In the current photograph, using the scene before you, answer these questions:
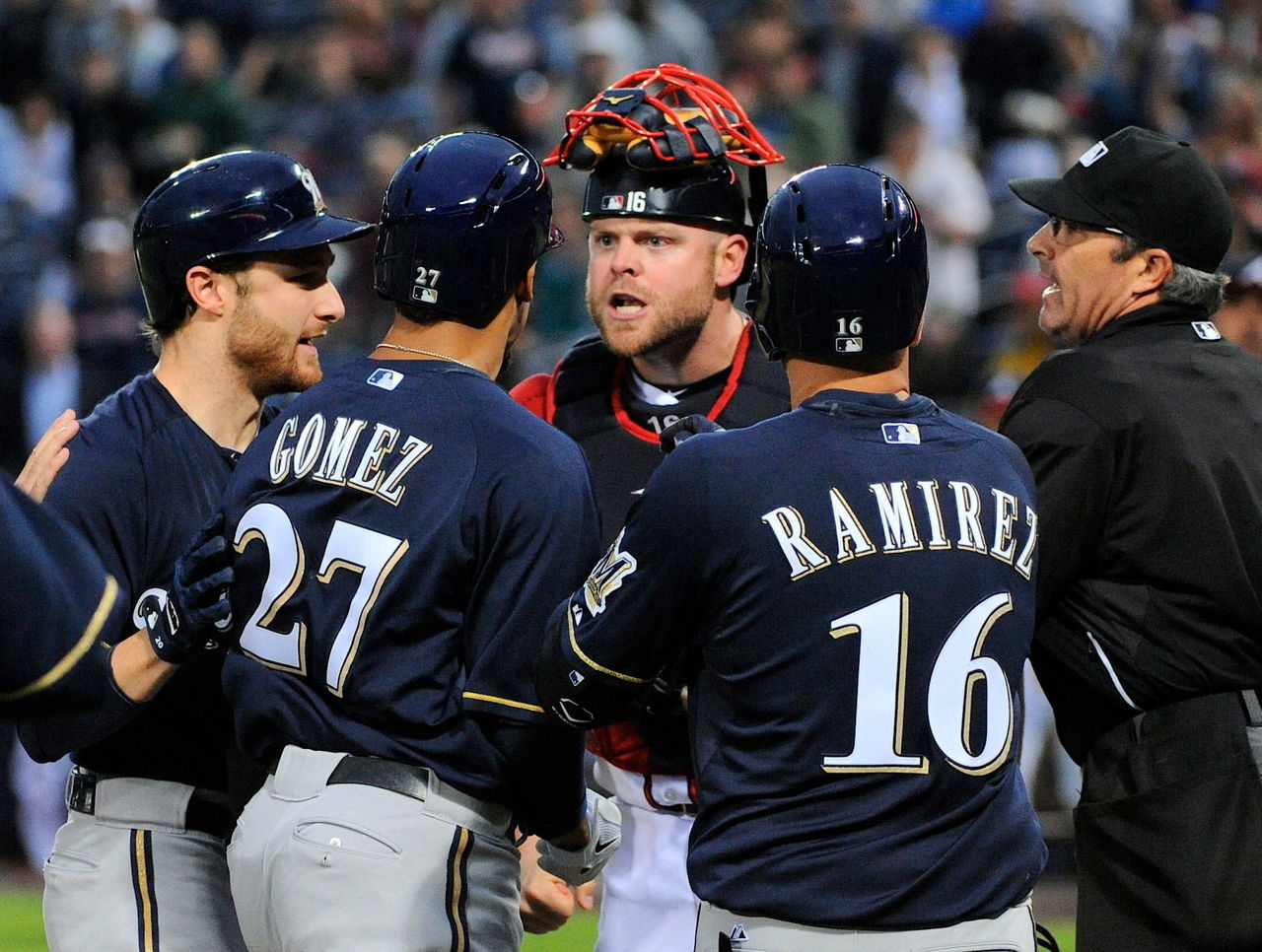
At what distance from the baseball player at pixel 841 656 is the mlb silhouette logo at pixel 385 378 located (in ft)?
1.81

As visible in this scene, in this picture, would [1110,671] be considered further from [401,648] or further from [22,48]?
[22,48]

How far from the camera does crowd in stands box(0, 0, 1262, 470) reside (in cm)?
1114

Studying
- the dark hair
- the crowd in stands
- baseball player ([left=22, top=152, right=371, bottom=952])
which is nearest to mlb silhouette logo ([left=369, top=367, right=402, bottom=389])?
baseball player ([left=22, top=152, right=371, bottom=952])

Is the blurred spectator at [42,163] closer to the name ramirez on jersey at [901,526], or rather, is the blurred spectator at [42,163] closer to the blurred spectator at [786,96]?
the blurred spectator at [786,96]

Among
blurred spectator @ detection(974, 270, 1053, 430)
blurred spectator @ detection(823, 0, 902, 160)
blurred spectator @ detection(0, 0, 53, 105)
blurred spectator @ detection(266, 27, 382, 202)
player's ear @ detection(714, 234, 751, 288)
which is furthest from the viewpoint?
blurred spectator @ detection(0, 0, 53, 105)

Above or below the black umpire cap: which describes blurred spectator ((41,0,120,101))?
below

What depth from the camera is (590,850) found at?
3768mm


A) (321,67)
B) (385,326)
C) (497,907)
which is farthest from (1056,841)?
(321,67)

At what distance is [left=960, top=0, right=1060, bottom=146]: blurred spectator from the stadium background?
0.05ft

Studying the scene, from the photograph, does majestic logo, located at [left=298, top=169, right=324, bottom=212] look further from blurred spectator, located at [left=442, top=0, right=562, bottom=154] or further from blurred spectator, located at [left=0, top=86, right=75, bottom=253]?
blurred spectator, located at [left=0, top=86, right=75, bottom=253]

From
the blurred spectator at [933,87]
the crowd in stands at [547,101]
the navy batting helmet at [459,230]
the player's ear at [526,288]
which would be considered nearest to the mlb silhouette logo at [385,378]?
the navy batting helmet at [459,230]

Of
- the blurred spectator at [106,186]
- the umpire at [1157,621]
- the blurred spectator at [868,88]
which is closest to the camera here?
the umpire at [1157,621]

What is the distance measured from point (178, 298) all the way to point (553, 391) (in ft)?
3.40

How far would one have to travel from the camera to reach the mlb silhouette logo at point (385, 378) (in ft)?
11.5
